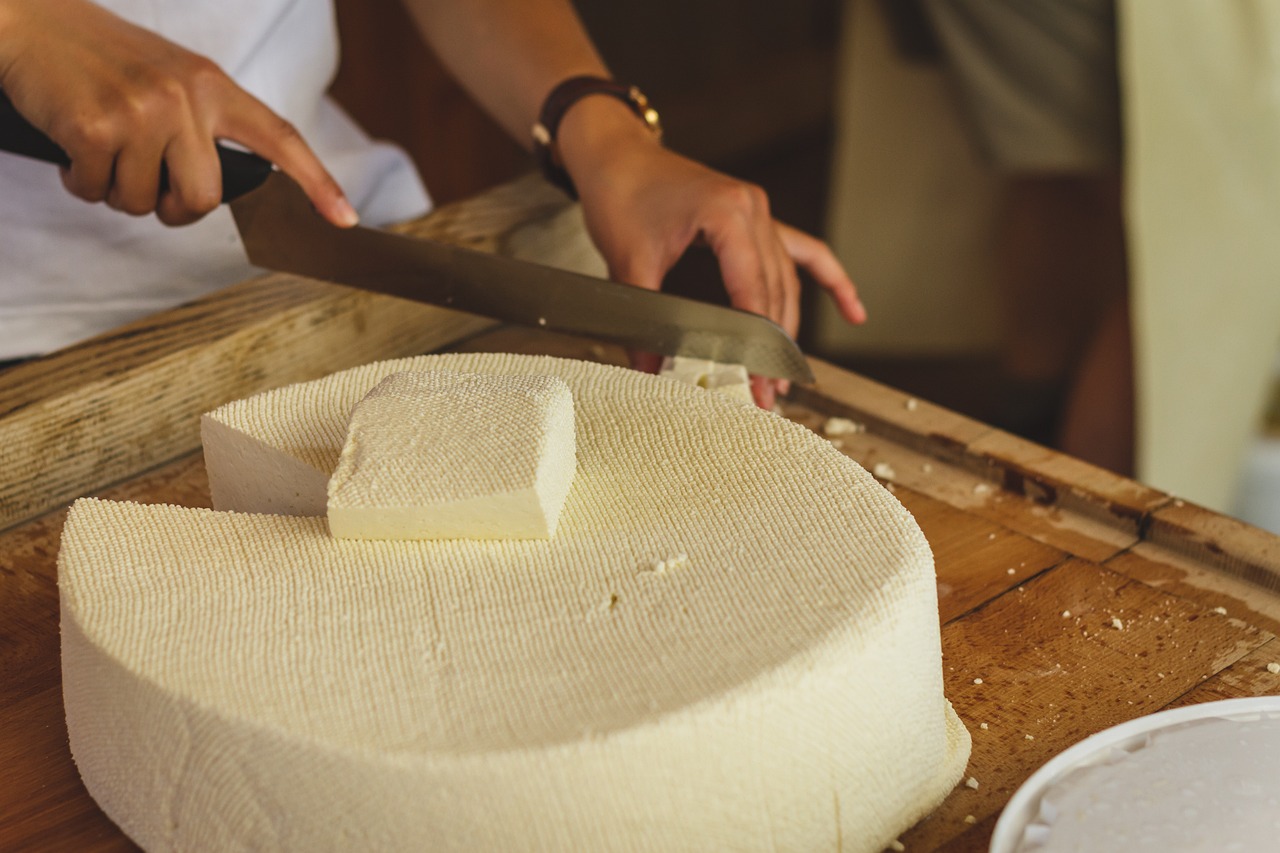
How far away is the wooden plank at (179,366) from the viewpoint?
1096 millimetres

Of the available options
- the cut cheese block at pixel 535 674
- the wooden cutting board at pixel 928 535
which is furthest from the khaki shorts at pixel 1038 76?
the cut cheese block at pixel 535 674

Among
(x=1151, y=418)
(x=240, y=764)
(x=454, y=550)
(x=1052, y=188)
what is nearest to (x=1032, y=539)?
(x=454, y=550)

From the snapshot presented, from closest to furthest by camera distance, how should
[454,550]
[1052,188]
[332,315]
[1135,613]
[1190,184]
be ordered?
[454,550]
[1135,613]
[332,315]
[1190,184]
[1052,188]

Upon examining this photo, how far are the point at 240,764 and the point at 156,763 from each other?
0.23 feet

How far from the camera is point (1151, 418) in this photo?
2.32m

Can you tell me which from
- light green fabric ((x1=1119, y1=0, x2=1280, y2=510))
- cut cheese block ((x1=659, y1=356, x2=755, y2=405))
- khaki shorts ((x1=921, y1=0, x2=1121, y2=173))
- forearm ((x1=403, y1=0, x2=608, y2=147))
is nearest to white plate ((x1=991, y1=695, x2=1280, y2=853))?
cut cheese block ((x1=659, y1=356, x2=755, y2=405))

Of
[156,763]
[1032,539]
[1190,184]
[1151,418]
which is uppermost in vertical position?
[156,763]

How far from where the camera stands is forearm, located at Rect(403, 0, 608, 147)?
4.85 feet

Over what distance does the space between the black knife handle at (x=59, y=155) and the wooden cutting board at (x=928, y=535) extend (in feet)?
0.41

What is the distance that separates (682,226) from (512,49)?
382mm

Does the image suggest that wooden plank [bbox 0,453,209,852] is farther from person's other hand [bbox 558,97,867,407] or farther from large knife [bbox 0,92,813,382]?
person's other hand [bbox 558,97,867,407]

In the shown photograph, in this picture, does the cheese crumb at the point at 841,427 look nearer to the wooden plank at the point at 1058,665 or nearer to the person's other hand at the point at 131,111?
the wooden plank at the point at 1058,665

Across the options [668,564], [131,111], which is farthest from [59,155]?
[668,564]

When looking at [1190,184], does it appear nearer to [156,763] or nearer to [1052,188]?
[1052,188]
